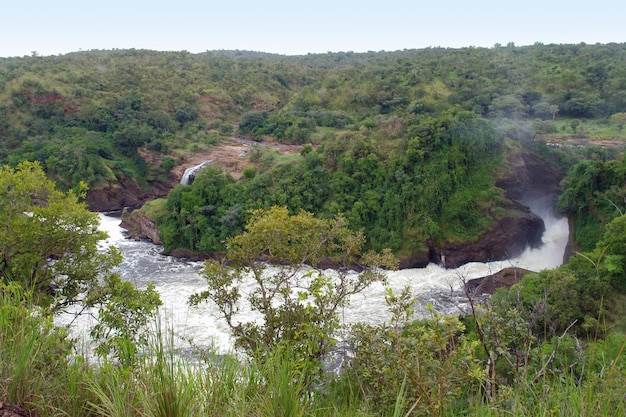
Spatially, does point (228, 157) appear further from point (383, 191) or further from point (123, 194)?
point (383, 191)

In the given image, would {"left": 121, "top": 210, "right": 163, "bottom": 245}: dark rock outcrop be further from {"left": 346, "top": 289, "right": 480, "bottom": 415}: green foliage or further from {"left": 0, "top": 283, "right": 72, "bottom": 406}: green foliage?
{"left": 346, "top": 289, "right": 480, "bottom": 415}: green foliage

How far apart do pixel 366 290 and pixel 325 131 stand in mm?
17922

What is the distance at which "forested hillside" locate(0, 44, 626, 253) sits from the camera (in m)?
23.2

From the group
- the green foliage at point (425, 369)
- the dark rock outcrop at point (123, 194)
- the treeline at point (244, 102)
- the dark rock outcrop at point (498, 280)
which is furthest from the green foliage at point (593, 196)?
the dark rock outcrop at point (123, 194)

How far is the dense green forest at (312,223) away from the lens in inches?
103

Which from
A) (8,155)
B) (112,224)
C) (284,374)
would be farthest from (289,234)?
(8,155)

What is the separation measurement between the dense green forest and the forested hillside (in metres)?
0.14

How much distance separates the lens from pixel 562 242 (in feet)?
72.3

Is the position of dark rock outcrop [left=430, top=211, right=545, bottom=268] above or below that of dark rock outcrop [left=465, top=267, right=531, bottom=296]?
above

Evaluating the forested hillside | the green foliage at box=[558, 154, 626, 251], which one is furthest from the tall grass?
the green foliage at box=[558, 154, 626, 251]

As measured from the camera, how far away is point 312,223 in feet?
24.0

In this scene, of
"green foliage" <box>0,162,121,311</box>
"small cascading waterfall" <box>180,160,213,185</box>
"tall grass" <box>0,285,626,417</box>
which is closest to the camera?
"tall grass" <box>0,285,626,417</box>

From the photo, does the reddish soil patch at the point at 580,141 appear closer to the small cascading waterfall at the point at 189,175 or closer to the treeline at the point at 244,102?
the treeline at the point at 244,102

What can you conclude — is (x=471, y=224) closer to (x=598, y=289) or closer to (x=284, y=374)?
(x=598, y=289)
